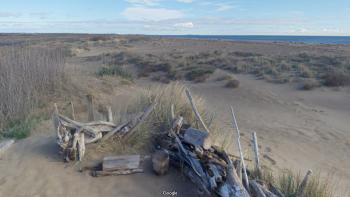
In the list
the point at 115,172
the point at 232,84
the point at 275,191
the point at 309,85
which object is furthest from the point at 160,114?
the point at 309,85

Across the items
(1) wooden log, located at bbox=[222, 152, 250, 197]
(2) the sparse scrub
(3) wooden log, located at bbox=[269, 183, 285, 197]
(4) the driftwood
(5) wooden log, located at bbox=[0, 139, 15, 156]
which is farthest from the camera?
(2) the sparse scrub

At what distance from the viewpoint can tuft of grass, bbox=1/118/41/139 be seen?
22.8 feet

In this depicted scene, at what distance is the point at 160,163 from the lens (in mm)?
5656

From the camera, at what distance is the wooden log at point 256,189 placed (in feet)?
15.0

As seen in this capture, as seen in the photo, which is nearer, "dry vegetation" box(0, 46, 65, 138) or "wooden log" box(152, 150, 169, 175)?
"wooden log" box(152, 150, 169, 175)

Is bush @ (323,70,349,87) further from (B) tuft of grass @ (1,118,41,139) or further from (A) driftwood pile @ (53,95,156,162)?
(B) tuft of grass @ (1,118,41,139)

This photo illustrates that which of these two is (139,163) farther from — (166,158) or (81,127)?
(81,127)

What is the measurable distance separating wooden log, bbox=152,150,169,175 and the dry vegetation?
263cm

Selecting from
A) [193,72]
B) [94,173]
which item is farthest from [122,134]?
[193,72]

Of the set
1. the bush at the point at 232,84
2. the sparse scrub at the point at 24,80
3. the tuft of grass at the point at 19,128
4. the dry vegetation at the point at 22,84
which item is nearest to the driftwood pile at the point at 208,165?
the tuft of grass at the point at 19,128

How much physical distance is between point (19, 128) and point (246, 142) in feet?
14.9

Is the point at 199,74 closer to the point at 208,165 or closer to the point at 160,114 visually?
the point at 160,114

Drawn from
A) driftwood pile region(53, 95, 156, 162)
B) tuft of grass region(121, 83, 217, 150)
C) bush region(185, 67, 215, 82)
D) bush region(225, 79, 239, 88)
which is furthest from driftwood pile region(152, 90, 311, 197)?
bush region(185, 67, 215, 82)

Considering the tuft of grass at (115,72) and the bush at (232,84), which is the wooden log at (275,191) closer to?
the bush at (232,84)
